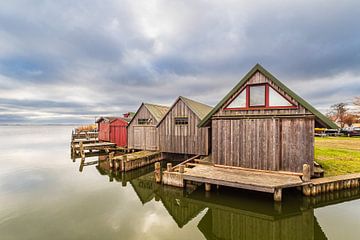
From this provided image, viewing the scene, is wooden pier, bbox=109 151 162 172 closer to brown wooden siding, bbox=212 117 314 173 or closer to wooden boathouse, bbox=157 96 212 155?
Result: wooden boathouse, bbox=157 96 212 155

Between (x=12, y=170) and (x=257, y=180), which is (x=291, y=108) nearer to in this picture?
(x=257, y=180)

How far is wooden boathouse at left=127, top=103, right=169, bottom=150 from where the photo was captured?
19500mm

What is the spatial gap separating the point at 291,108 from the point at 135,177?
35.6 ft

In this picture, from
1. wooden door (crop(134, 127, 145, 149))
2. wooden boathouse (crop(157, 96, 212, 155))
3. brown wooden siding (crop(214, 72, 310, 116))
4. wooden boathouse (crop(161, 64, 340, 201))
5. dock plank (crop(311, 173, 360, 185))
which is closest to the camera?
wooden boathouse (crop(161, 64, 340, 201))

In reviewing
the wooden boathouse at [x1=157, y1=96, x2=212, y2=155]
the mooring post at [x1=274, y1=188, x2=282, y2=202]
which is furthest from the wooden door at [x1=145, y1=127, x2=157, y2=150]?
the mooring post at [x1=274, y1=188, x2=282, y2=202]

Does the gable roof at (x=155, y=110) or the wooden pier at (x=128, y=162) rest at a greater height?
the gable roof at (x=155, y=110)

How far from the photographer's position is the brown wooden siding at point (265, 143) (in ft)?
30.9

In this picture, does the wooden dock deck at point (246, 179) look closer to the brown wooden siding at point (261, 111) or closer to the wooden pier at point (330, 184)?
the wooden pier at point (330, 184)

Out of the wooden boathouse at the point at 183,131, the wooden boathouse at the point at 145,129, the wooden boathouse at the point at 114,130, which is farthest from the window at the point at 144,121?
the wooden boathouse at the point at 114,130

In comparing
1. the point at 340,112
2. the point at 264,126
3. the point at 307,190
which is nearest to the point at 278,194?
the point at 307,190

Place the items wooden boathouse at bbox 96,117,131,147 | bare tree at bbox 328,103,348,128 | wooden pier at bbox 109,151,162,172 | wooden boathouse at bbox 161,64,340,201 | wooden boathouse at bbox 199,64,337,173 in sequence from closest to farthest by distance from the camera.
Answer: wooden boathouse at bbox 161,64,340,201 < wooden boathouse at bbox 199,64,337,173 < wooden pier at bbox 109,151,162,172 < wooden boathouse at bbox 96,117,131,147 < bare tree at bbox 328,103,348,128

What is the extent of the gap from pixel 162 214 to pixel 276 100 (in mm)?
7855

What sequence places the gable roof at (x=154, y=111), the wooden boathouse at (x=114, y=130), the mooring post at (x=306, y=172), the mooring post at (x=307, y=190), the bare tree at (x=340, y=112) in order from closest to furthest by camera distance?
1. the mooring post at (x=306, y=172)
2. the mooring post at (x=307, y=190)
3. the gable roof at (x=154, y=111)
4. the wooden boathouse at (x=114, y=130)
5. the bare tree at (x=340, y=112)

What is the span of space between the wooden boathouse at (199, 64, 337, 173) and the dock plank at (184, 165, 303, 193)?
27.9 inches
